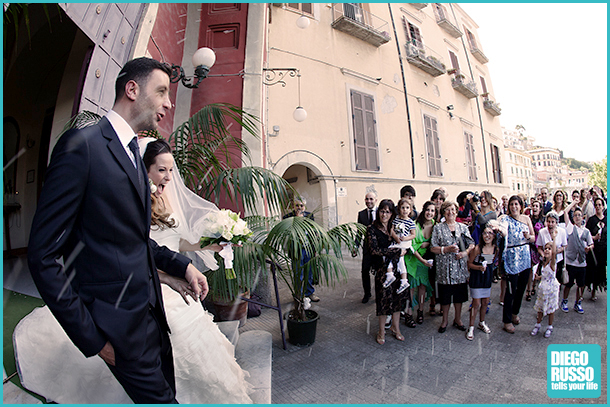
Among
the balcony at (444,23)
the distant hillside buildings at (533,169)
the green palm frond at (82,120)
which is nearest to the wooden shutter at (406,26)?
the balcony at (444,23)

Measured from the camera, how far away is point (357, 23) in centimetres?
1155

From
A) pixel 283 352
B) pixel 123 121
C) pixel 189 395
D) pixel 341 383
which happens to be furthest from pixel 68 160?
pixel 283 352

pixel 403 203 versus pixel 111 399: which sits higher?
pixel 403 203

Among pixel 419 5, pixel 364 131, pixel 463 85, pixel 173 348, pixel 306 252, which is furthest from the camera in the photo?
pixel 463 85

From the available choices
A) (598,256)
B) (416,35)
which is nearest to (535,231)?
(598,256)

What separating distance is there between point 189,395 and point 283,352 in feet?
5.46

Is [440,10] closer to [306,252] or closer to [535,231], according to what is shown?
[535,231]

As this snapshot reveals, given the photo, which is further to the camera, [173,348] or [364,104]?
[364,104]

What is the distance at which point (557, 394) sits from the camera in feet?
8.87

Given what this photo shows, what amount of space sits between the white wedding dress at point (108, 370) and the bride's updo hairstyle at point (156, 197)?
0.43 ft

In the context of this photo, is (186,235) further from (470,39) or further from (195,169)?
(470,39)

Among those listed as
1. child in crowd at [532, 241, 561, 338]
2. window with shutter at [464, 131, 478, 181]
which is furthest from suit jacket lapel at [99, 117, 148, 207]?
window with shutter at [464, 131, 478, 181]

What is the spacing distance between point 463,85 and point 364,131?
372 inches

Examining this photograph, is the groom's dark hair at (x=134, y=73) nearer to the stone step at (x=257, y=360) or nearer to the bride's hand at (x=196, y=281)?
the bride's hand at (x=196, y=281)
